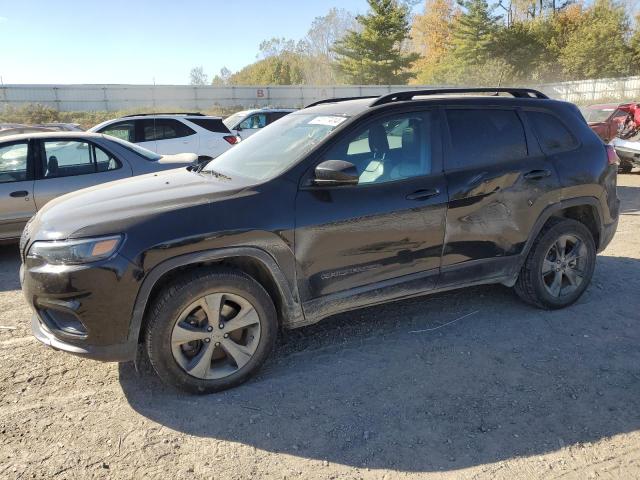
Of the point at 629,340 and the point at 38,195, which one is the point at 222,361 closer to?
the point at 629,340

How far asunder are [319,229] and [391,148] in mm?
922

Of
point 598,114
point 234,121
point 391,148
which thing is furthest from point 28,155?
point 598,114

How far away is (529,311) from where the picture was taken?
4.39 meters

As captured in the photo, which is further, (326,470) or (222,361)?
(222,361)

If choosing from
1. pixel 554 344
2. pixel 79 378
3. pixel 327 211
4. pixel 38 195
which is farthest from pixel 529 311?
pixel 38 195

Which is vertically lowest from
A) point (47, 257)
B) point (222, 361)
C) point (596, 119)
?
point (222, 361)

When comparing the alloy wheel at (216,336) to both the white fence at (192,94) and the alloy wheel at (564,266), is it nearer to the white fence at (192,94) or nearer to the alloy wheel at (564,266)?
the alloy wheel at (564,266)

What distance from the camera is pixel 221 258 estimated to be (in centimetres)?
310

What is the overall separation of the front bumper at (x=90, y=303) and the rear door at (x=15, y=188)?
3.65 meters

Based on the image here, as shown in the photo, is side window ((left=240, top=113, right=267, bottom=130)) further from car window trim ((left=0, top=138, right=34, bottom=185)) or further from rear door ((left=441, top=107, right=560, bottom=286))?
rear door ((left=441, top=107, right=560, bottom=286))

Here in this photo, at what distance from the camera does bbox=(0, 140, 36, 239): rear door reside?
6.14 m

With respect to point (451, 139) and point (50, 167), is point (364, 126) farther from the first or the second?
point (50, 167)

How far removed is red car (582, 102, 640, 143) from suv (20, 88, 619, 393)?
10.7 metres

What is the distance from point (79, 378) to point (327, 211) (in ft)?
6.52
